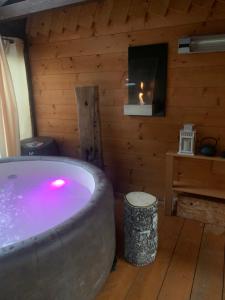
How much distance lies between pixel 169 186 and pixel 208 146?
576 millimetres

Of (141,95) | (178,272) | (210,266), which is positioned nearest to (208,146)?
(141,95)

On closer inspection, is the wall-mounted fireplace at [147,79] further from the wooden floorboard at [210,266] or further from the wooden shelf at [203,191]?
the wooden floorboard at [210,266]

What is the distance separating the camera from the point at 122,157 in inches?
119

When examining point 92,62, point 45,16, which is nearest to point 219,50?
point 92,62

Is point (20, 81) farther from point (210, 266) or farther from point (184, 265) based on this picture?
point (210, 266)

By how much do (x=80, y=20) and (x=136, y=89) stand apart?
42.8 inches

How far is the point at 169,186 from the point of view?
8.44 feet

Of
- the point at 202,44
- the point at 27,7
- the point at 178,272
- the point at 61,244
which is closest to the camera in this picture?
the point at 61,244

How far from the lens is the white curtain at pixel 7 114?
2948 millimetres

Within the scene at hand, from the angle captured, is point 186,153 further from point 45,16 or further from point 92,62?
point 45,16

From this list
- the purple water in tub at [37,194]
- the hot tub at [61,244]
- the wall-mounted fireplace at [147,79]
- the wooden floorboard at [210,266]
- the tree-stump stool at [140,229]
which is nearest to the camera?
the hot tub at [61,244]

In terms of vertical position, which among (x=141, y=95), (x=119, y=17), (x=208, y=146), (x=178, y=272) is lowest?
(x=178, y=272)

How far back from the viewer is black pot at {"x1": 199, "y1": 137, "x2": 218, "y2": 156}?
2311 millimetres

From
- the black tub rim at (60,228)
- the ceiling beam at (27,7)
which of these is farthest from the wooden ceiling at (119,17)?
the black tub rim at (60,228)
